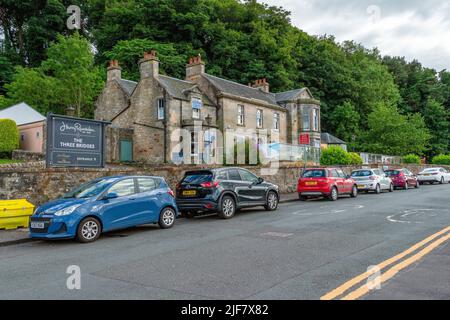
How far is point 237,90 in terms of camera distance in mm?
37781

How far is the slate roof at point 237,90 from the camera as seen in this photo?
35.4 metres

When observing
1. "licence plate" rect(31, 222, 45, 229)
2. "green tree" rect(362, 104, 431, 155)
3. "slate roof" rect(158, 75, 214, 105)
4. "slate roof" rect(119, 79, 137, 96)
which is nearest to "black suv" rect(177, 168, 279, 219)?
"licence plate" rect(31, 222, 45, 229)

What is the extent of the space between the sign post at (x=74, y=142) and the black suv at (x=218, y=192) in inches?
149

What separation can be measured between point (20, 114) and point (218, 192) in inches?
1099

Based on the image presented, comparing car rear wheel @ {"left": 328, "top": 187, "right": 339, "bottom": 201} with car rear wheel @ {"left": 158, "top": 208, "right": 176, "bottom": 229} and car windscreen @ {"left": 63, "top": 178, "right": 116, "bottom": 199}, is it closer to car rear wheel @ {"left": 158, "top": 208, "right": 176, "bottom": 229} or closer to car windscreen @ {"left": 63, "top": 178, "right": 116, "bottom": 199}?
car rear wheel @ {"left": 158, "top": 208, "right": 176, "bottom": 229}

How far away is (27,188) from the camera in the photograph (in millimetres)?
13000

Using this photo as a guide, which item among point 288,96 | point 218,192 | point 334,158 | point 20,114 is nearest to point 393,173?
point 334,158

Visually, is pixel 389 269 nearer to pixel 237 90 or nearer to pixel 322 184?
pixel 322 184

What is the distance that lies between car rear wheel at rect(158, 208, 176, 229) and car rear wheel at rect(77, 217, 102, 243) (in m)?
2.02

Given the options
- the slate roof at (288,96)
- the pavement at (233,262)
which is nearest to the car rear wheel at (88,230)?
the pavement at (233,262)

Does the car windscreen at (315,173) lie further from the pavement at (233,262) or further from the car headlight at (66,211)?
the car headlight at (66,211)

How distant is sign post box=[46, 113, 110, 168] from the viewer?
13422mm
